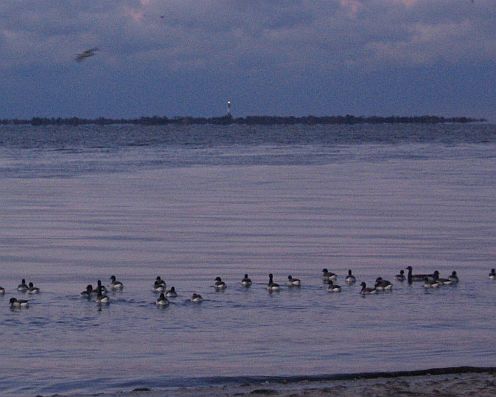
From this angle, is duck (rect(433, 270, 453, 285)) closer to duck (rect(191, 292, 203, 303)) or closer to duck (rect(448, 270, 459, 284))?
duck (rect(448, 270, 459, 284))

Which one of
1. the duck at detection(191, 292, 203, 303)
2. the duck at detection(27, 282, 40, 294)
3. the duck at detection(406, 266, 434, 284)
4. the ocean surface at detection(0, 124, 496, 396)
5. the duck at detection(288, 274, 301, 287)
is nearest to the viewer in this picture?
the ocean surface at detection(0, 124, 496, 396)

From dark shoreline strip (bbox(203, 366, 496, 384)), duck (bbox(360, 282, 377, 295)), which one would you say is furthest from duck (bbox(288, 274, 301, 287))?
dark shoreline strip (bbox(203, 366, 496, 384))

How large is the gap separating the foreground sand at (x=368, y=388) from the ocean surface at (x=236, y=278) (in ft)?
2.02

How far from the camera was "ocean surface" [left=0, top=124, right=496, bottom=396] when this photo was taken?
47.2 ft

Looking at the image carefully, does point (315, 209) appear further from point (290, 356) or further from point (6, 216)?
point (290, 356)

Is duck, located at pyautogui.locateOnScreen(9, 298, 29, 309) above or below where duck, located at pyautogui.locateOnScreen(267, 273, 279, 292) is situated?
below

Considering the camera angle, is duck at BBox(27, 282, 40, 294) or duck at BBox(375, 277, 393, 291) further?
duck at BBox(375, 277, 393, 291)

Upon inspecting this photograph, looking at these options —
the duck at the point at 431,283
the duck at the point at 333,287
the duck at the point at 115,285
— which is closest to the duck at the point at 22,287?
the duck at the point at 115,285

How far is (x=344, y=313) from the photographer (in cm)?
1786

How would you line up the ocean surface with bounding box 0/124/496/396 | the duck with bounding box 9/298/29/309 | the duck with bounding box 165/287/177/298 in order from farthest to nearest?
1. the duck with bounding box 165/287/177/298
2. the duck with bounding box 9/298/29/309
3. the ocean surface with bounding box 0/124/496/396

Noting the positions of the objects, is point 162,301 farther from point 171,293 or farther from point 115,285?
point 115,285

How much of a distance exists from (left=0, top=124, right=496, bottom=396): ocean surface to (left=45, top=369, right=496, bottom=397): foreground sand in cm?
62

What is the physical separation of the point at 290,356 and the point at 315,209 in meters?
20.0

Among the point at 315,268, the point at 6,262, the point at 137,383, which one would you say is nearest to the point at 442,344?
the point at 137,383
